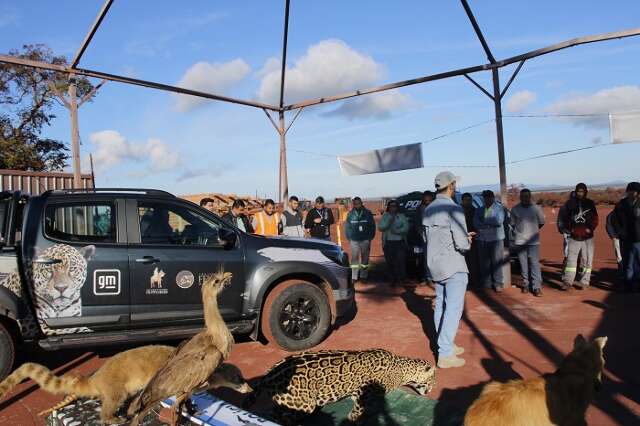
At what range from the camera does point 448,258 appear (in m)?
5.41

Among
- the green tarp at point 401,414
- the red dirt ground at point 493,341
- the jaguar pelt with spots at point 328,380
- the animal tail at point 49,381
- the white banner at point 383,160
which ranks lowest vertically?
the green tarp at point 401,414

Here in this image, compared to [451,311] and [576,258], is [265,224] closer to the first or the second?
[451,311]

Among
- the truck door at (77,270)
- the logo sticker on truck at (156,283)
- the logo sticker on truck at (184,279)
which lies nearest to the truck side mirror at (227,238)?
the logo sticker on truck at (184,279)

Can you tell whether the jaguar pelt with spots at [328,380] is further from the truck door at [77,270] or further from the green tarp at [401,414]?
the truck door at [77,270]

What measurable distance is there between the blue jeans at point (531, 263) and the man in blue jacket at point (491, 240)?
0.43 meters

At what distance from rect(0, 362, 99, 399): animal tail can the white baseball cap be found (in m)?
3.76

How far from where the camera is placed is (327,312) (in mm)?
6535

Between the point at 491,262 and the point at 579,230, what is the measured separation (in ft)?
5.18

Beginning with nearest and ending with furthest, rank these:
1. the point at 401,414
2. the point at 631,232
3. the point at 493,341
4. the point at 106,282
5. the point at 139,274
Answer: the point at 401,414
the point at 106,282
the point at 139,274
the point at 493,341
the point at 631,232

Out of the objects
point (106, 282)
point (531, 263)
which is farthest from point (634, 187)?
point (106, 282)

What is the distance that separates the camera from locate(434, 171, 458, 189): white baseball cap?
5.51 m

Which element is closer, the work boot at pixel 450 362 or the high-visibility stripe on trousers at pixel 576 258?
the work boot at pixel 450 362

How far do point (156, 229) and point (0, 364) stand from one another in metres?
2.00

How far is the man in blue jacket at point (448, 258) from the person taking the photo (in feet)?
17.7
